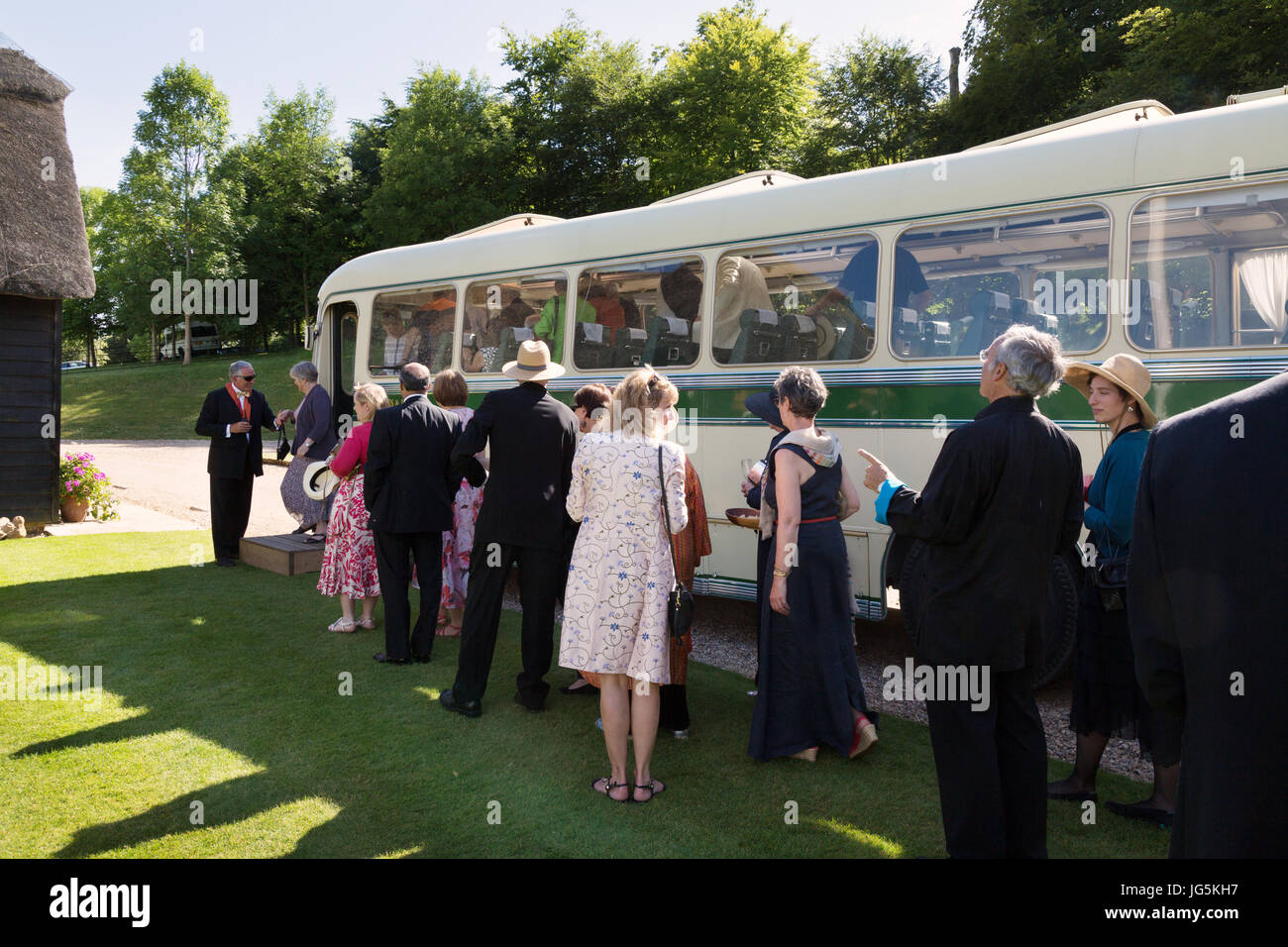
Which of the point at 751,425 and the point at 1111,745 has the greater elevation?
the point at 751,425

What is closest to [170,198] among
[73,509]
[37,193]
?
[37,193]

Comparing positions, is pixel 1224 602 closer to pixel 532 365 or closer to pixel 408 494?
pixel 532 365

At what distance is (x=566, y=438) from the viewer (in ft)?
18.6

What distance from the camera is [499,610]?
567 centimetres

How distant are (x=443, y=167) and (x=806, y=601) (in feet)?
122

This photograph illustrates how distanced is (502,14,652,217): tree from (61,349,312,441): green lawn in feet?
42.9

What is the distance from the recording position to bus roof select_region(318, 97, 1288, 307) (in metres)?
5.43

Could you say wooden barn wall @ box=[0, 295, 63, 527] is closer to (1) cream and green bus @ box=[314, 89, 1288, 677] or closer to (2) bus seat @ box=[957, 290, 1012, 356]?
(1) cream and green bus @ box=[314, 89, 1288, 677]

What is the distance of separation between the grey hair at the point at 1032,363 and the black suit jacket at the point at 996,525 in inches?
2.6

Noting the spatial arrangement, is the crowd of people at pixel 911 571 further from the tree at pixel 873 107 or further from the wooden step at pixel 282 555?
the tree at pixel 873 107

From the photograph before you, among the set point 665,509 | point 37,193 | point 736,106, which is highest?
point 736,106

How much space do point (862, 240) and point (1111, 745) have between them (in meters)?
3.66
